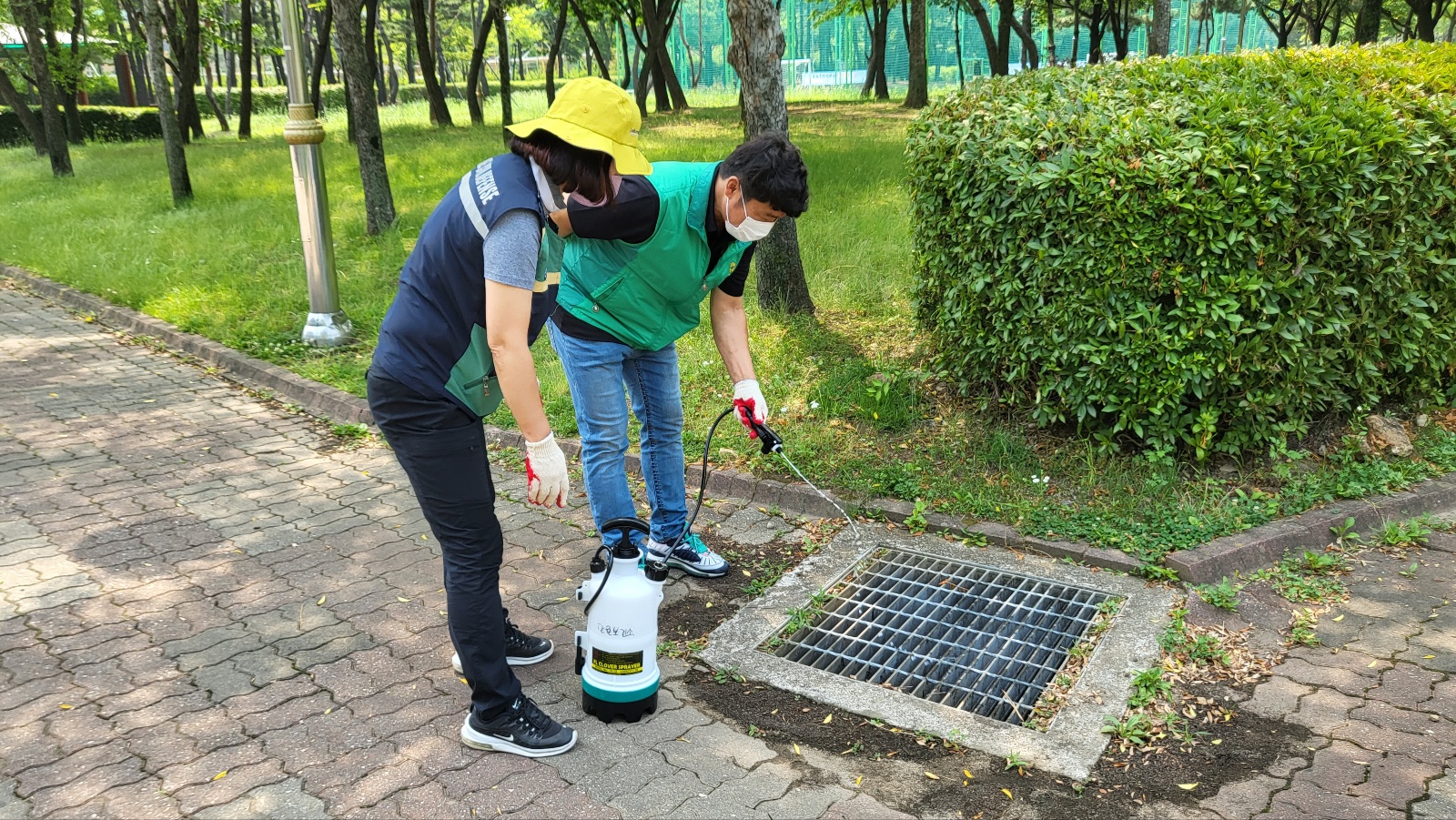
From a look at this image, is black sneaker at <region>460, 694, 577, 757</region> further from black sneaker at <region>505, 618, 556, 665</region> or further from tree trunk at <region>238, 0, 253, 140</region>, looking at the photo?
tree trunk at <region>238, 0, 253, 140</region>

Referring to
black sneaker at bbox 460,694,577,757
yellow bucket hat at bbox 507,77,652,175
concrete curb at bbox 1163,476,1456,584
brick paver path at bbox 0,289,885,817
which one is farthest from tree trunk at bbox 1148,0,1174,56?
black sneaker at bbox 460,694,577,757

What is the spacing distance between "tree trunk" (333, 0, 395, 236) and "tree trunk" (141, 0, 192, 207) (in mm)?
3371

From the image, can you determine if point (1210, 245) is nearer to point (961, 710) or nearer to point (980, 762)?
point (961, 710)

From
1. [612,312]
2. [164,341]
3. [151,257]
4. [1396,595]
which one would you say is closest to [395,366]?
[612,312]

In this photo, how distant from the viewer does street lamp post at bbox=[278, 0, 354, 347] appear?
6832 mm

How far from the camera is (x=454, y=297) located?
8.63 feet

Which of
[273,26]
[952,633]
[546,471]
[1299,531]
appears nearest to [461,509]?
[546,471]

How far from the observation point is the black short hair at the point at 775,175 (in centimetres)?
316

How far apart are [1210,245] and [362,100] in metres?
7.70

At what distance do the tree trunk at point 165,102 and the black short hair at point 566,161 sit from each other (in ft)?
35.7

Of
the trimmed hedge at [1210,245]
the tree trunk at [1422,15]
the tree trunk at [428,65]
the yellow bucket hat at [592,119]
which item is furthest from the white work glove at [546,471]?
the tree trunk at [1422,15]

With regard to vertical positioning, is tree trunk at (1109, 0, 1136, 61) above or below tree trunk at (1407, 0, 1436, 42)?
above

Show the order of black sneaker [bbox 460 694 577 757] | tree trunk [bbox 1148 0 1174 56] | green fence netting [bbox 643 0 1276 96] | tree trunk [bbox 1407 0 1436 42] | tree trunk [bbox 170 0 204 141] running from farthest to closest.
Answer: green fence netting [bbox 643 0 1276 96]
tree trunk [bbox 170 0 204 141]
tree trunk [bbox 1407 0 1436 42]
tree trunk [bbox 1148 0 1174 56]
black sneaker [bbox 460 694 577 757]

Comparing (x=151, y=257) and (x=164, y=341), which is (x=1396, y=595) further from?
(x=151, y=257)
